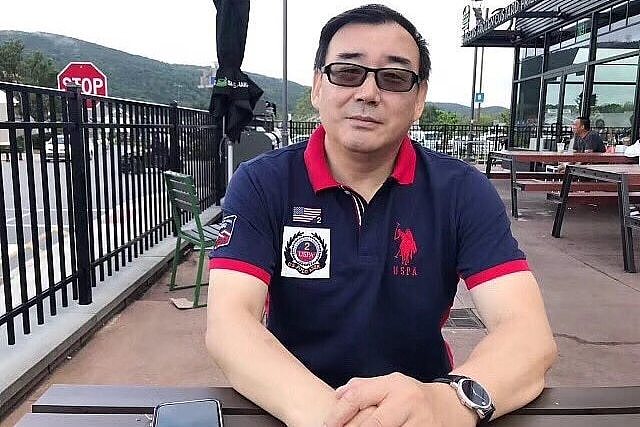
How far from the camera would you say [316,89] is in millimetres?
1630

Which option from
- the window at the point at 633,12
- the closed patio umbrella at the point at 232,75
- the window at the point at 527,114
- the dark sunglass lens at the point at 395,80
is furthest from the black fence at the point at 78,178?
the window at the point at 527,114

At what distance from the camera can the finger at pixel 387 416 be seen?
3.18 feet

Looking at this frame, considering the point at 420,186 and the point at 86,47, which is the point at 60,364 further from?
the point at 86,47

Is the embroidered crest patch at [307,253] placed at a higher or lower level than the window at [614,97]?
lower

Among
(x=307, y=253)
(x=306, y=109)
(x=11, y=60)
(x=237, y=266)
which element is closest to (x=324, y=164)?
(x=307, y=253)

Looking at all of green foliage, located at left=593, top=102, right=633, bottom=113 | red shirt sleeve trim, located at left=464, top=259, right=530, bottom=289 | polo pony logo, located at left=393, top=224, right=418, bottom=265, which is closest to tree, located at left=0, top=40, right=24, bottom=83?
green foliage, located at left=593, top=102, right=633, bottom=113

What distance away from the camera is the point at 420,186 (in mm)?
1573

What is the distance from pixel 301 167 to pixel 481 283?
0.57 m

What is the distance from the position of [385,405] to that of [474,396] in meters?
0.24

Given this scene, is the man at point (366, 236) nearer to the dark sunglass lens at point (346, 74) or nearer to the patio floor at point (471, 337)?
the dark sunglass lens at point (346, 74)

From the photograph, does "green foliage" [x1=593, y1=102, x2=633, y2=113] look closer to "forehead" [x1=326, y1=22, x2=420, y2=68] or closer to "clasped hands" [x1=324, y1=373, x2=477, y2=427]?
"forehead" [x1=326, y1=22, x2=420, y2=68]

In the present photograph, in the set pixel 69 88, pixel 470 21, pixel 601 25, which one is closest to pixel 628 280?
pixel 69 88

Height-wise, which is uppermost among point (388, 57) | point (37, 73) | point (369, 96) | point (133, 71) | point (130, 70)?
point (130, 70)

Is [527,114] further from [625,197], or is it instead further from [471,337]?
[471,337]
